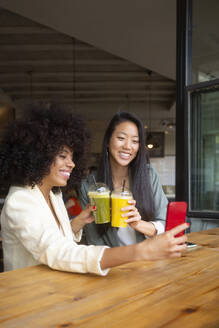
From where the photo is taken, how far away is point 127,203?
1.39m

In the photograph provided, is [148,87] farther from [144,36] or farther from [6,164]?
[6,164]

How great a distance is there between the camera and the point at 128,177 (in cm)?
212

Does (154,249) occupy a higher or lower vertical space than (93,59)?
lower

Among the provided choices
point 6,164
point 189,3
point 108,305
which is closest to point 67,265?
point 108,305

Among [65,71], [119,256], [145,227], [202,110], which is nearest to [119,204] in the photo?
[145,227]

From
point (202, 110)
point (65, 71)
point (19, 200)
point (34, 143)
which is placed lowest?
point (19, 200)

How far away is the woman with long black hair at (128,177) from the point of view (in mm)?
1947

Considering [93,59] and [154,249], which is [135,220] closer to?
[154,249]

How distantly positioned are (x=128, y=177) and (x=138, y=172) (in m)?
0.11

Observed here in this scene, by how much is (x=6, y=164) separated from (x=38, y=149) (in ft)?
0.49

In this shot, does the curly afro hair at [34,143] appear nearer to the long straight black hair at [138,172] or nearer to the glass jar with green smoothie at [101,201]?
the glass jar with green smoothie at [101,201]

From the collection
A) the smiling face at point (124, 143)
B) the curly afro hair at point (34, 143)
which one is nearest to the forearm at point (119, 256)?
the curly afro hair at point (34, 143)

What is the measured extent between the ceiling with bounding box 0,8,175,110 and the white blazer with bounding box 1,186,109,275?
2556 millimetres

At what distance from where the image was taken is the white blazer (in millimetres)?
1082
